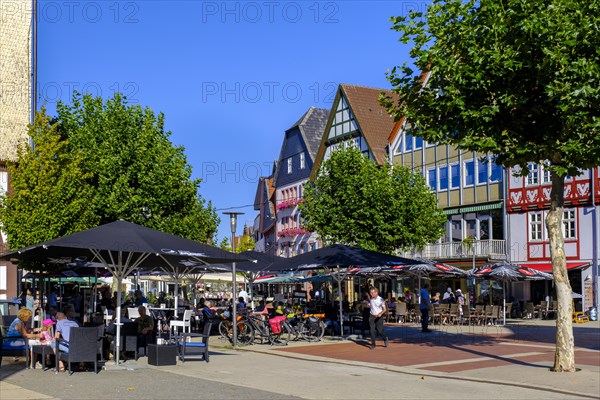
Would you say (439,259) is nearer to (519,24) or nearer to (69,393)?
(519,24)

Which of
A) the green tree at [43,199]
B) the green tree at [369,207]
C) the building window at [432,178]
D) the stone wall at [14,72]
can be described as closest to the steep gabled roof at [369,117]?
the building window at [432,178]

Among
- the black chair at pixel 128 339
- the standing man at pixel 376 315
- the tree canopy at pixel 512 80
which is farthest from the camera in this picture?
the standing man at pixel 376 315

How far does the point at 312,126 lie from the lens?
76438mm

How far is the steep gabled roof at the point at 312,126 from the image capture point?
74.8 metres

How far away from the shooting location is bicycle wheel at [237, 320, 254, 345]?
78.4 feet

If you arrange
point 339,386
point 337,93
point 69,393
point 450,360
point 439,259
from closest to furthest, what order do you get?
point 69,393 → point 339,386 → point 450,360 → point 439,259 → point 337,93

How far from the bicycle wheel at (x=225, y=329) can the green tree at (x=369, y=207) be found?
63.8 ft

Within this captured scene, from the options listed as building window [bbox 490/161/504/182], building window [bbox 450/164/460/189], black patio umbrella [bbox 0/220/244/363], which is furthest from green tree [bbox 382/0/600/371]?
building window [bbox 450/164/460/189]

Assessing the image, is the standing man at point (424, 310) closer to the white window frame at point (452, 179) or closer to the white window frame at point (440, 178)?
the white window frame at point (452, 179)

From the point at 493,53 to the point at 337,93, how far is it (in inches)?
1920

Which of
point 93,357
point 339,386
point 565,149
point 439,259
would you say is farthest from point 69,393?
point 439,259

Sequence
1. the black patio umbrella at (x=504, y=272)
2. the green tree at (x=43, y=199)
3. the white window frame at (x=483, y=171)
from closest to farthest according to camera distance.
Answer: the green tree at (x=43, y=199), the black patio umbrella at (x=504, y=272), the white window frame at (x=483, y=171)

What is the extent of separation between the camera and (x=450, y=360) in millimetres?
18797

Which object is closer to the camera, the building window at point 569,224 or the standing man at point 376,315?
the standing man at point 376,315
